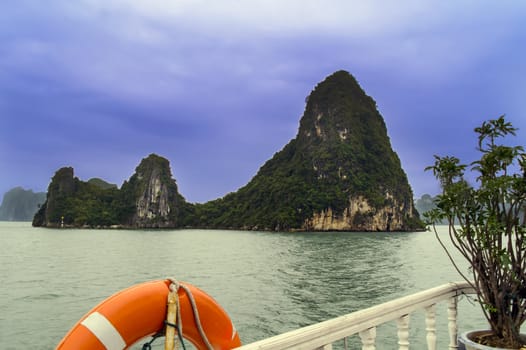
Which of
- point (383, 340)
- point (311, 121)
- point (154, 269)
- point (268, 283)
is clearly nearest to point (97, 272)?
point (154, 269)

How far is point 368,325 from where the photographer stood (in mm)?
1596

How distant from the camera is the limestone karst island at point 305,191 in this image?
66.4m

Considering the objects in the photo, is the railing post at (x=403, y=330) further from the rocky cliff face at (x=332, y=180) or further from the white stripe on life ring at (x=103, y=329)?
the rocky cliff face at (x=332, y=180)

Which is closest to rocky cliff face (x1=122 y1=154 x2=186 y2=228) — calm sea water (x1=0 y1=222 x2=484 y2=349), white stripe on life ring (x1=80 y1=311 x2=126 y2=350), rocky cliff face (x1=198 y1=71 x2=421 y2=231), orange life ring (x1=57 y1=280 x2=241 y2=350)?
rocky cliff face (x1=198 y1=71 x2=421 y2=231)

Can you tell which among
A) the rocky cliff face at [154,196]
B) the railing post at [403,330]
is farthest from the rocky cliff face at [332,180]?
the railing post at [403,330]

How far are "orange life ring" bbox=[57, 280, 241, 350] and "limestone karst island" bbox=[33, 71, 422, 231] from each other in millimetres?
65102

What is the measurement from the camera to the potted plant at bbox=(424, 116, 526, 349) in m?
2.06

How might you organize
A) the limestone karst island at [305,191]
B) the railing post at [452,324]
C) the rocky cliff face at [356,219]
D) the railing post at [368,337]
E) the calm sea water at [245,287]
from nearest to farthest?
1. the railing post at [368,337]
2. the railing post at [452,324]
3. the calm sea water at [245,287]
4. the rocky cliff face at [356,219]
5. the limestone karst island at [305,191]

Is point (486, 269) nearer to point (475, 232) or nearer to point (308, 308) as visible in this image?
point (475, 232)

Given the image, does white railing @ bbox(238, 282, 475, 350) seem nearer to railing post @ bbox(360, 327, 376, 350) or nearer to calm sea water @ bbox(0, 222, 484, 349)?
railing post @ bbox(360, 327, 376, 350)

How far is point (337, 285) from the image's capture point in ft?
44.5

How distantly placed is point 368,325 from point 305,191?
6916 centimetres

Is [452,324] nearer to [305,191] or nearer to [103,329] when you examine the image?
[103,329]

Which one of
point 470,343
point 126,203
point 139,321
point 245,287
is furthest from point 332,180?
point 139,321
